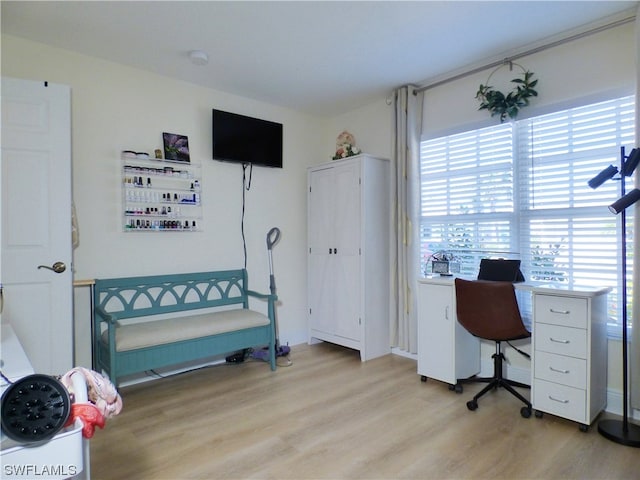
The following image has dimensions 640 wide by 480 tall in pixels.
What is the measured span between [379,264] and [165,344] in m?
2.04

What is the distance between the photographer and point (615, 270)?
2.54 metres

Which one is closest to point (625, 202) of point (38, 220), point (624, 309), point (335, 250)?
point (624, 309)

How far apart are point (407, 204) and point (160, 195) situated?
86.7 inches

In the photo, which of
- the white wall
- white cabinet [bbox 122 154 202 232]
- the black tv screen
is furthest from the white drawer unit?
white cabinet [bbox 122 154 202 232]

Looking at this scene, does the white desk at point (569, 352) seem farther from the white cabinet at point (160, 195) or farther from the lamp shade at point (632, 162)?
the white cabinet at point (160, 195)

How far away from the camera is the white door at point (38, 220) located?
2328mm

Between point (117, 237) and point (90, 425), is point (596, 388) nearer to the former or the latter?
point (90, 425)

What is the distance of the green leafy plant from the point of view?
2.90 metres

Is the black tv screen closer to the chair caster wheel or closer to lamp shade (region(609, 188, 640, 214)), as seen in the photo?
the chair caster wheel

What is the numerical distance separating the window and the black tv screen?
4.94 ft

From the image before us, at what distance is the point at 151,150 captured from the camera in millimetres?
3262

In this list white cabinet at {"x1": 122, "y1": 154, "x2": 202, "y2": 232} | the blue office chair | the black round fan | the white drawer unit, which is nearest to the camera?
the black round fan

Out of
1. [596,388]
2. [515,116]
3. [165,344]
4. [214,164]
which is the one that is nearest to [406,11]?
[515,116]

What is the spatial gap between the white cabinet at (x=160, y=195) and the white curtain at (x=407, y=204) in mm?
1865
